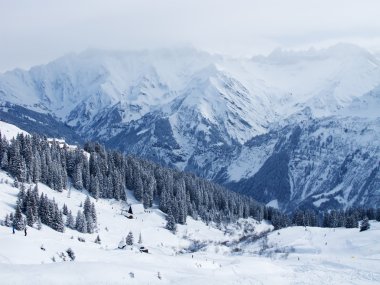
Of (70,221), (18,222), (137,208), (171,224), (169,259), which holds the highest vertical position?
(137,208)

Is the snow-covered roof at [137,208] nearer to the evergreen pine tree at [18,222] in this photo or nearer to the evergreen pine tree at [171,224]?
the evergreen pine tree at [171,224]

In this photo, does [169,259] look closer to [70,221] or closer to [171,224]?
[70,221]

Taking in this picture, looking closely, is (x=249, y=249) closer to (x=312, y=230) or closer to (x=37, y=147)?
(x=312, y=230)

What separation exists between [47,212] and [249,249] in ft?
181

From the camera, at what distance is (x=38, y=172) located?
566 feet

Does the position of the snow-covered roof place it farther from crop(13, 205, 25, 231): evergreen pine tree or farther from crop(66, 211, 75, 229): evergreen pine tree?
crop(13, 205, 25, 231): evergreen pine tree

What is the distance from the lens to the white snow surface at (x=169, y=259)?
7100cm

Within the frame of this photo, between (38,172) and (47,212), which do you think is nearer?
(47,212)

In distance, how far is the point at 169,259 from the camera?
97000 mm

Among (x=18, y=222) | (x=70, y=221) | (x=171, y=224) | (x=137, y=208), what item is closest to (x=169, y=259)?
(x=18, y=222)

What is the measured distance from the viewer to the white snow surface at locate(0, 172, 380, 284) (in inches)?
2795

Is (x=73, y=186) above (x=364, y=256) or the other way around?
above

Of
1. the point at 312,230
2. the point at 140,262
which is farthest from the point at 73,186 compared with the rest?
the point at 140,262

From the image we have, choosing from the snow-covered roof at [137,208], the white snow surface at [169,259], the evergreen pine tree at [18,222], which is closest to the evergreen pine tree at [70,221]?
the white snow surface at [169,259]
